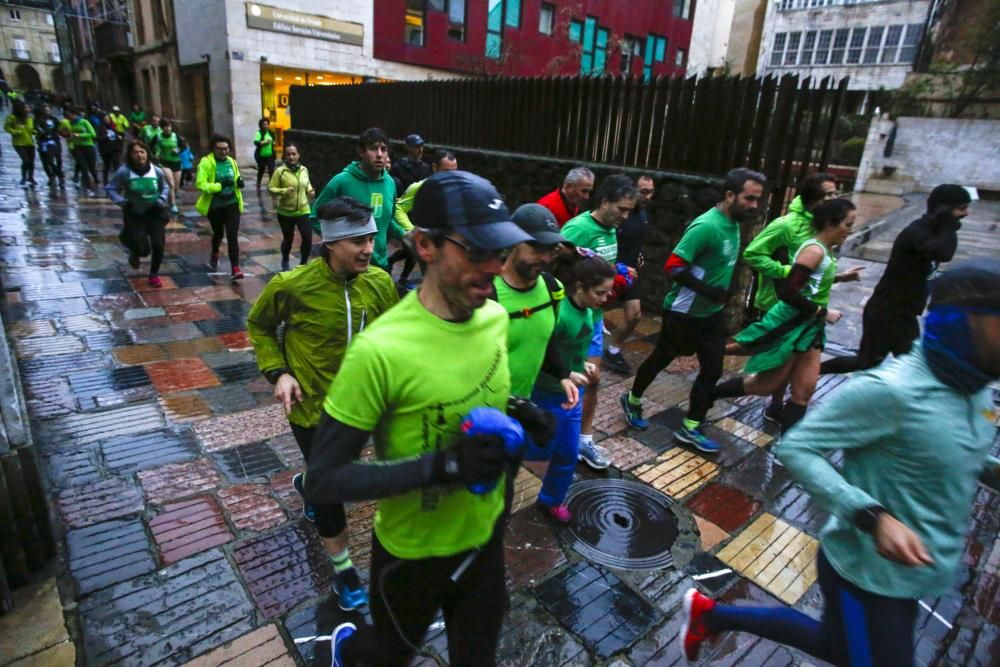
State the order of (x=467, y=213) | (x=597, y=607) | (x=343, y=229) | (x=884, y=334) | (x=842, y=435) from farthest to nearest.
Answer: (x=884, y=334) → (x=597, y=607) → (x=343, y=229) → (x=842, y=435) → (x=467, y=213)

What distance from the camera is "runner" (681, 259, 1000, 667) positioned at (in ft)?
5.32

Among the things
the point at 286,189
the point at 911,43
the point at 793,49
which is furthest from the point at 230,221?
the point at 793,49

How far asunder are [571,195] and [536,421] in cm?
373

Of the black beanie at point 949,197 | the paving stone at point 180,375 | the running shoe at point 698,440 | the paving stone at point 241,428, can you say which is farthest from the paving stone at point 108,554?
the black beanie at point 949,197

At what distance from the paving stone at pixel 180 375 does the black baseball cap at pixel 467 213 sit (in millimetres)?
4351

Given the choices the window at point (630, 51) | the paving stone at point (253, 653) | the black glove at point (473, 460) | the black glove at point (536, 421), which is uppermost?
the window at point (630, 51)

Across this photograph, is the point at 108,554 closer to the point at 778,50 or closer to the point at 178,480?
the point at 178,480

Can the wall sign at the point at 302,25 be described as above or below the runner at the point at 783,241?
above

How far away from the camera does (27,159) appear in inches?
554

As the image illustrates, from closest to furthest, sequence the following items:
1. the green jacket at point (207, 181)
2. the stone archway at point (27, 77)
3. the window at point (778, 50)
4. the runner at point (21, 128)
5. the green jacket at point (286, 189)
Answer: the green jacket at point (207, 181)
the green jacket at point (286, 189)
the runner at point (21, 128)
the window at point (778, 50)
the stone archway at point (27, 77)

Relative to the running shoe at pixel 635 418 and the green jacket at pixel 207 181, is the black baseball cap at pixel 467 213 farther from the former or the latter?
the green jacket at pixel 207 181

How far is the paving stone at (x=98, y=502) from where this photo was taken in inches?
132

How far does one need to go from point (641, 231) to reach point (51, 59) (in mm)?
78925

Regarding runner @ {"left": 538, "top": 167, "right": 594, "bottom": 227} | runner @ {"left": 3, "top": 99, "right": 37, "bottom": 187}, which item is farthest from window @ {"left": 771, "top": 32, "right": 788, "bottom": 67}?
runner @ {"left": 538, "top": 167, "right": 594, "bottom": 227}
